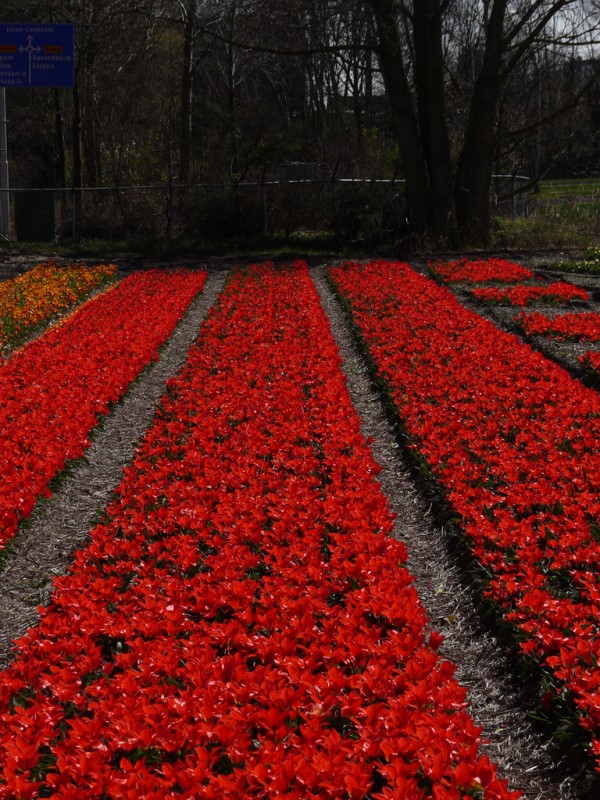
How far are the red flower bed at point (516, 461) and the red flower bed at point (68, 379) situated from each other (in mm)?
2777

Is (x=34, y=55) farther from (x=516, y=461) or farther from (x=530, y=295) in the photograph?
(x=516, y=461)

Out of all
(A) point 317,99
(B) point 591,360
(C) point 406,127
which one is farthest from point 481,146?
(A) point 317,99

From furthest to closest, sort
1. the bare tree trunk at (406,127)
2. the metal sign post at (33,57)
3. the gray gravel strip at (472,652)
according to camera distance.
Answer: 1. the metal sign post at (33,57)
2. the bare tree trunk at (406,127)
3. the gray gravel strip at (472,652)

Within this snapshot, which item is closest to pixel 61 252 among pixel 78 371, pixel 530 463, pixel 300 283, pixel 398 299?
pixel 300 283

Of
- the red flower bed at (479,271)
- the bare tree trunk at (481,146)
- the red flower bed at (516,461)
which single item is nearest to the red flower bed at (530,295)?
the red flower bed at (479,271)

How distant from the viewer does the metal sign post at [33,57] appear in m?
22.9

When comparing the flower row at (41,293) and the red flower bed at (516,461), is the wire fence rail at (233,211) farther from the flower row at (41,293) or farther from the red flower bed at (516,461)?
the red flower bed at (516,461)

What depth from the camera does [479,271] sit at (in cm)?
1609

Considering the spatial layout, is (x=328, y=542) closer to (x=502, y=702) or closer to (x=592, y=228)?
(x=502, y=702)

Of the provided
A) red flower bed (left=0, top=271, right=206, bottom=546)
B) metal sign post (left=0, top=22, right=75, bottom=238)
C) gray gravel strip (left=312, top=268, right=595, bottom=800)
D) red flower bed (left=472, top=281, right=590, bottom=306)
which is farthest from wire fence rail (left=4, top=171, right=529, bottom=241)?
gray gravel strip (left=312, top=268, right=595, bottom=800)

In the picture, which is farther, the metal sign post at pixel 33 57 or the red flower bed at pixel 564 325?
the metal sign post at pixel 33 57

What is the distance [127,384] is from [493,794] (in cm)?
689

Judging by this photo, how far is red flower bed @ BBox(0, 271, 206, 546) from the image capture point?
21.1ft

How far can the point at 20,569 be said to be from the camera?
17.4ft
